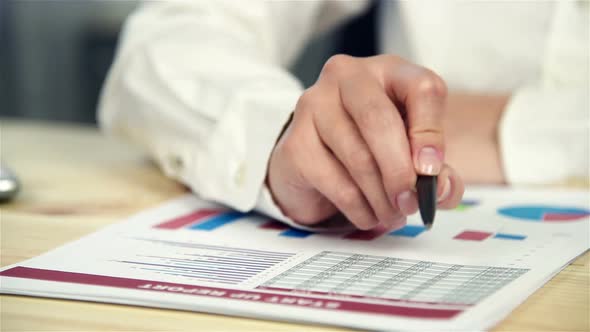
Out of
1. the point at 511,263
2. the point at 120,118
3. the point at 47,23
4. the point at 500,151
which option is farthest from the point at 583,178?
the point at 47,23

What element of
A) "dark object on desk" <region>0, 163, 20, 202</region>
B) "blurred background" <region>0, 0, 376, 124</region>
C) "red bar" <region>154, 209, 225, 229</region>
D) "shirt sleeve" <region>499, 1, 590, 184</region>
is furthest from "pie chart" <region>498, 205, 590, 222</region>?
"blurred background" <region>0, 0, 376, 124</region>

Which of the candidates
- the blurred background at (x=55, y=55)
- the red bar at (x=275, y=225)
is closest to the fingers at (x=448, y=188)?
the red bar at (x=275, y=225)

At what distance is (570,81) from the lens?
2.41ft

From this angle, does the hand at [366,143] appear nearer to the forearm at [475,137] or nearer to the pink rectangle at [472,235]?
the pink rectangle at [472,235]

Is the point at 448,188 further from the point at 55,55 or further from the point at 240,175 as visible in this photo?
the point at 55,55

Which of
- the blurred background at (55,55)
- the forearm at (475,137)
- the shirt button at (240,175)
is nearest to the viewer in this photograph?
the shirt button at (240,175)

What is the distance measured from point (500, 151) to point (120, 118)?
14.5 inches

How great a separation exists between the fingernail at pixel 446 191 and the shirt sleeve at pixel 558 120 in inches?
10.3

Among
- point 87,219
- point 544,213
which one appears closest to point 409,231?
point 544,213

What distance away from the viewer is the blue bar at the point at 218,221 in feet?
1.61

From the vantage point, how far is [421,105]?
0.40 metres

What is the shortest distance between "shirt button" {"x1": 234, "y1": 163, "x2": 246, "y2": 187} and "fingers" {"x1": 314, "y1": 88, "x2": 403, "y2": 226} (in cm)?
12

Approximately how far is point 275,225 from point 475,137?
10.3 inches

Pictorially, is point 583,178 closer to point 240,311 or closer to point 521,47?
point 521,47
